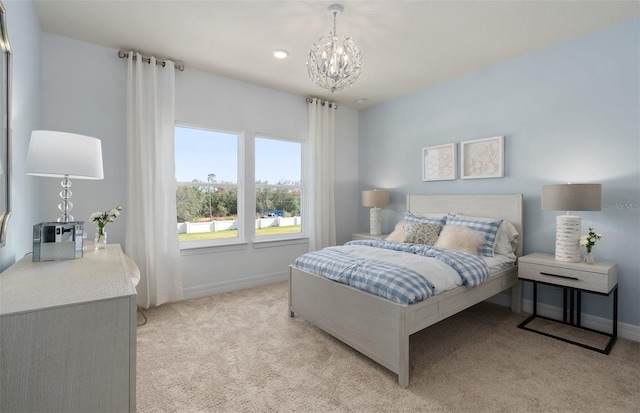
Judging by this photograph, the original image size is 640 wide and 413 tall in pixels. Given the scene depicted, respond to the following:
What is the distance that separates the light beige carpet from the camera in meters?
1.79

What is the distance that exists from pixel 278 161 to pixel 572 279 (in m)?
3.53

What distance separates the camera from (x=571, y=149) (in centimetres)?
293

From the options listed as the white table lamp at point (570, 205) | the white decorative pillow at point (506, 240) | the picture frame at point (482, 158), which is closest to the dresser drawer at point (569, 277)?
the white table lamp at point (570, 205)

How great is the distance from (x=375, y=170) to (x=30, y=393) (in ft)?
14.8

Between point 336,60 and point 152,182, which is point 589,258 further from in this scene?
point 152,182

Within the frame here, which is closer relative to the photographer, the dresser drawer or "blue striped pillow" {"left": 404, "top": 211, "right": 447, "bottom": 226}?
the dresser drawer

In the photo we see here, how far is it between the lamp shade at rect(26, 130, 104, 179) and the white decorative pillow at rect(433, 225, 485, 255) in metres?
2.95

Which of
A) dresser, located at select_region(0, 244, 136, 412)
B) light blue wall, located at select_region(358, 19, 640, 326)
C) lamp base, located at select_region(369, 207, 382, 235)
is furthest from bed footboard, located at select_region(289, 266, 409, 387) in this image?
light blue wall, located at select_region(358, 19, 640, 326)

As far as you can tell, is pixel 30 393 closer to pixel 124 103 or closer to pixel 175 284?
pixel 175 284

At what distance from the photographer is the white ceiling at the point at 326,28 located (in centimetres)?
242

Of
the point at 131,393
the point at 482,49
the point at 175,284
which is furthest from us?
the point at 175,284

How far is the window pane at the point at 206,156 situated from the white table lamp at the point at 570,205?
11.2ft

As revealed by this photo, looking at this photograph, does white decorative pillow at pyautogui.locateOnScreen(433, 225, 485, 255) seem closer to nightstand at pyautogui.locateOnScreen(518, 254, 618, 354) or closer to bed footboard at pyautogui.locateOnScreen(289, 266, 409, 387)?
nightstand at pyautogui.locateOnScreen(518, 254, 618, 354)

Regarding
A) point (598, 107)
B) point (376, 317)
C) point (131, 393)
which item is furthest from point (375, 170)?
point (131, 393)
